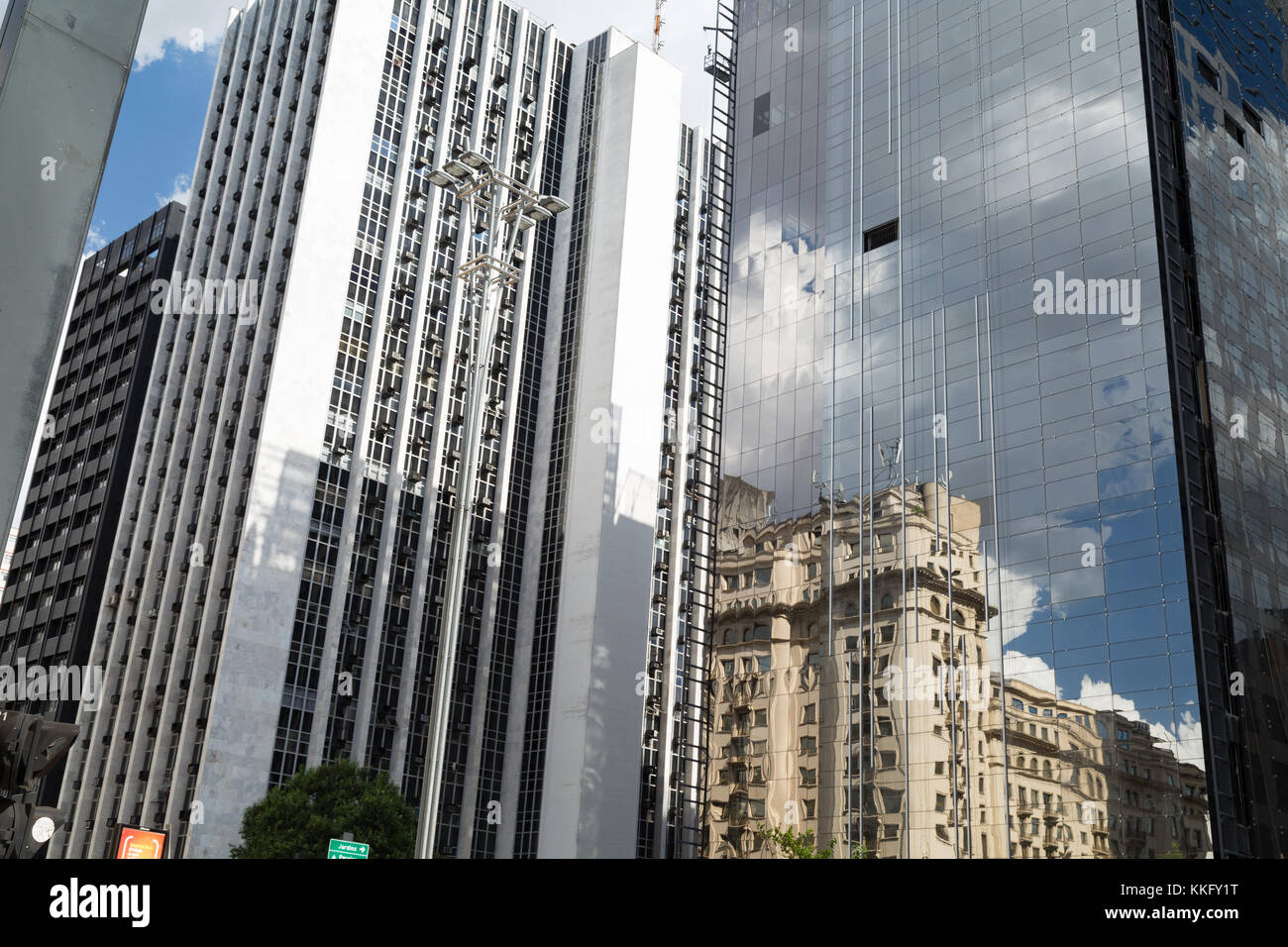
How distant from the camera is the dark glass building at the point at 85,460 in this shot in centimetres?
9144

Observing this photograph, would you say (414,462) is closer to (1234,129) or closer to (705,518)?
(705,518)

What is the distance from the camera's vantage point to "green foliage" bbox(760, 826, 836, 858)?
52188 mm

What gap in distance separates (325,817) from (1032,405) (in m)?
38.2

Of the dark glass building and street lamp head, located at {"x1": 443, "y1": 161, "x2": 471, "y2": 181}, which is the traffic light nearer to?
street lamp head, located at {"x1": 443, "y1": 161, "x2": 471, "y2": 181}

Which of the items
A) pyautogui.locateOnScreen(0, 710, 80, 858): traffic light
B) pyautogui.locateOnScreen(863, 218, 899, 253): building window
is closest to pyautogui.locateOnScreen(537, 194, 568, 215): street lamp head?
pyautogui.locateOnScreen(0, 710, 80, 858): traffic light

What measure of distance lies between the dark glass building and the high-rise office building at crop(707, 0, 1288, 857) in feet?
182

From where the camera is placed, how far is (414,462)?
8050 centimetres

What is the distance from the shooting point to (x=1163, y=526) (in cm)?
4819

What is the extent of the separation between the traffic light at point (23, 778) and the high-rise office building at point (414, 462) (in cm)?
5552

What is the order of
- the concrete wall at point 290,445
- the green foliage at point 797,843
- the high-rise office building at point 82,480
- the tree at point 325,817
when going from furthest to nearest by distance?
the high-rise office building at point 82,480, the concrete wall at point 290,445, the tree at point 325,817, the green foliage at point 797,843

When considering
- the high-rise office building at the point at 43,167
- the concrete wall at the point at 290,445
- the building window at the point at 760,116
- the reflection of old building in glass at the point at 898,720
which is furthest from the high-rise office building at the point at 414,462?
the high-rise office building at the point at 43,167

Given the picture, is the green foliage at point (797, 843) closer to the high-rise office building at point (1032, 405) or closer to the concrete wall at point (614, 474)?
the high-rise office building at point (1032, 405)
